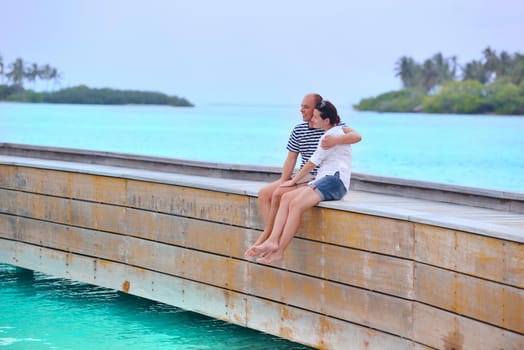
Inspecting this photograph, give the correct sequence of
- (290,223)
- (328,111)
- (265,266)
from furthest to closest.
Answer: (265,266) → (328,111) → (290,223)

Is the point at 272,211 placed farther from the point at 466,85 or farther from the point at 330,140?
the point at 466,85

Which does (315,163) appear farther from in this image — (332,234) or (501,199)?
(501,199)

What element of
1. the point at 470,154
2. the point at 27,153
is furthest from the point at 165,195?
the point at 470,154

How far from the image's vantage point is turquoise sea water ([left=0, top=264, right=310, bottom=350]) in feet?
34.7

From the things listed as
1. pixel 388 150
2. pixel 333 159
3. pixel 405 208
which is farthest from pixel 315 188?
pixel 388 150

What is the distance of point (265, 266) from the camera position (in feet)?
31.4

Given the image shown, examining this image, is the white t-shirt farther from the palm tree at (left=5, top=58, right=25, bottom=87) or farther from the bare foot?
the palm tree at (left=5, top=58, right=25, bottom=87)

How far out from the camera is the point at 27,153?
1423 centimetres

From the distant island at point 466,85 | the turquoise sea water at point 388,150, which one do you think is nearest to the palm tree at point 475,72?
the distant island at point 466,85

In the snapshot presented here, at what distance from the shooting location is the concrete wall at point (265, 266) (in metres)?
7.57

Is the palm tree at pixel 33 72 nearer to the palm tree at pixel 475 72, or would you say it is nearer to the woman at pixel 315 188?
the palm tree at pixel 475 72

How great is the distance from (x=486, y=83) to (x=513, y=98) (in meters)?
3.82

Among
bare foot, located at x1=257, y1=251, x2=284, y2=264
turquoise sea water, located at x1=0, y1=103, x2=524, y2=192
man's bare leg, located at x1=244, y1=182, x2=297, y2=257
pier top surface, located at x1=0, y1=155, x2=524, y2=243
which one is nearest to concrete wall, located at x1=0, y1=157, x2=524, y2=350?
pier top surface, located at x1=0, y1=155, x2=524, y2=243

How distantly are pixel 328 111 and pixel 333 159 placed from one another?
42 cm
